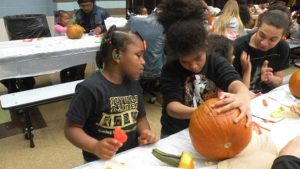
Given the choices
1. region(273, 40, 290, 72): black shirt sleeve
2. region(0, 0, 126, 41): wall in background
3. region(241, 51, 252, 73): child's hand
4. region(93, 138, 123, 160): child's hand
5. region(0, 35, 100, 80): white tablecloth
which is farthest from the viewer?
region(0, 0, 126, 41): wall in background

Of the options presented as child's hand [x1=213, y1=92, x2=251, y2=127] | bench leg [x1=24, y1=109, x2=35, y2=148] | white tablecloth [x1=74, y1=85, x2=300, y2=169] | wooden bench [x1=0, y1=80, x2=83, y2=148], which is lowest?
bench leg [x1=24, y1=109, x2=35, y2=148]

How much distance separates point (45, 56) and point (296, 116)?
7.52 ft

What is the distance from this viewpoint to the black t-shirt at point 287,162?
2.34 feet

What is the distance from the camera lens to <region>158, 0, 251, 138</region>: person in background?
118 cm

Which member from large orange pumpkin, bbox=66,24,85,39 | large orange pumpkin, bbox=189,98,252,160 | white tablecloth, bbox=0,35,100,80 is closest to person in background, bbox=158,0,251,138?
large orange pumpkin, bbox=189,98,252,160

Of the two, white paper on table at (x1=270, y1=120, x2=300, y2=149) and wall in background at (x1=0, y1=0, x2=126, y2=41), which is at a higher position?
wall in background at (x1=0, y1=0, x2=126, y2=41)

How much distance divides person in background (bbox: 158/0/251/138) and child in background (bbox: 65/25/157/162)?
153mm

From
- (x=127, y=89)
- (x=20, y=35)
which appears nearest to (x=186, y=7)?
(x=127, y=89)

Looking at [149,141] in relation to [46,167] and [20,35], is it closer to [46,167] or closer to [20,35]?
[46,167]

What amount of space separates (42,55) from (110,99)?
186cm

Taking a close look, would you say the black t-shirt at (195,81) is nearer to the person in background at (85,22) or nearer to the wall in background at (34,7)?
the person in background at (85,22)

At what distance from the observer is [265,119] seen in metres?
1.29

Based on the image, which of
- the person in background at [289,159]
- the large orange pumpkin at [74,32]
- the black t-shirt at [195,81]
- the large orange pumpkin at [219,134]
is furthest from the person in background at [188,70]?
the large orange pumpkin at [74,32]

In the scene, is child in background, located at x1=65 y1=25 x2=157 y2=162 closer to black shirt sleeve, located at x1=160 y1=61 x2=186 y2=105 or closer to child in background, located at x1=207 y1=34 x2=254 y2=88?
black shirt sleeve, located at x1=160 y1=61 x2=186 y2=105
